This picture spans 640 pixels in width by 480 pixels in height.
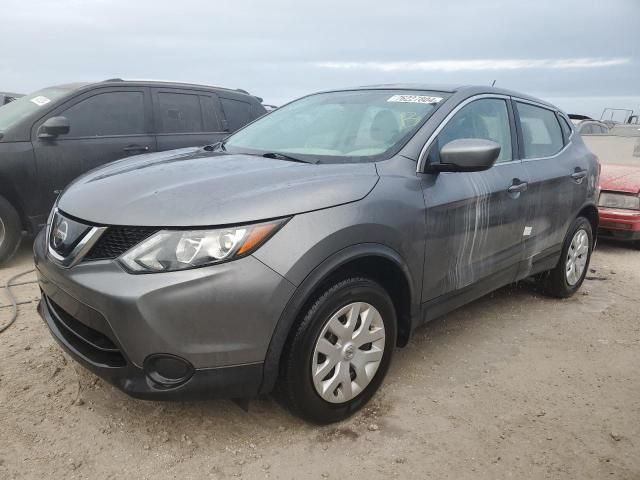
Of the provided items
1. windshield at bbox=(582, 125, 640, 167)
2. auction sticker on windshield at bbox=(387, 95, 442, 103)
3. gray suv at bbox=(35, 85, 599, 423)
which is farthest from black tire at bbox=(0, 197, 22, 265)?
windshield at bbox=(582, 125, 640, 167)

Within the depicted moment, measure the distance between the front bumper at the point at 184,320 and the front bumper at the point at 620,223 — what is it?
534 cm

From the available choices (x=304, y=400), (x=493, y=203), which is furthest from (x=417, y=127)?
(x=304, y=400)

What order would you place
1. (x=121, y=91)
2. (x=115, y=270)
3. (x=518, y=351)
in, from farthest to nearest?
1. (x=121, y=91)
2. (x=518, y=351)
3. (x=115, y=270)

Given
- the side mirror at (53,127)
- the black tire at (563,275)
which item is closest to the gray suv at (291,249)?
the black tire at (563,275)

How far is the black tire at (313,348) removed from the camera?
7.34 feet

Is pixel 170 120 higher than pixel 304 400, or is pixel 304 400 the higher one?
pixel 170 120

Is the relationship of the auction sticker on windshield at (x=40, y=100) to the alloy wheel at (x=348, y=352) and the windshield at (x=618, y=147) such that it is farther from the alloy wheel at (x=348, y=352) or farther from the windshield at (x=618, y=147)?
the windshield at (x=618, y=147)

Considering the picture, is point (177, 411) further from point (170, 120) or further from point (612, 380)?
point (170, 120)

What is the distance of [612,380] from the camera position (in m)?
3.14

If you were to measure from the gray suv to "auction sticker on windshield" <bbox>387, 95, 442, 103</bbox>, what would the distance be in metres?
0.02

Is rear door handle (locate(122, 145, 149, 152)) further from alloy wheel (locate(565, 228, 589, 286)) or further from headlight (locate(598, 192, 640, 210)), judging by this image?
headlight (locate(598, 192, 640, 210))

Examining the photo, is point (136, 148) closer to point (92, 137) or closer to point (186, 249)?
point (92, 137)

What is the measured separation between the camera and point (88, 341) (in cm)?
224

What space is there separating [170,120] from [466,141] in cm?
382
